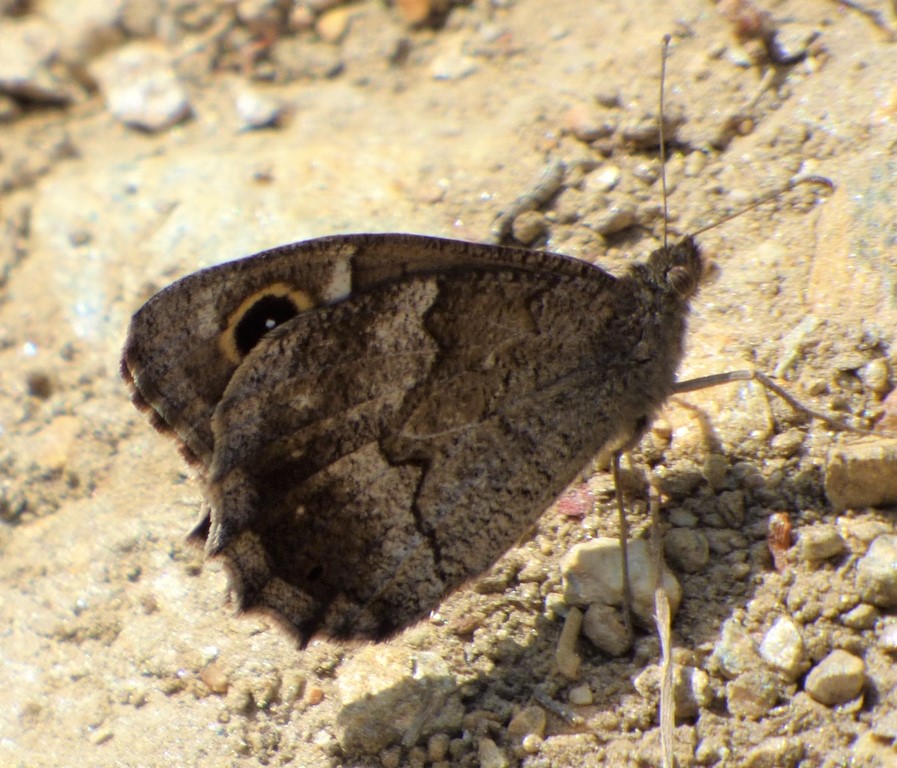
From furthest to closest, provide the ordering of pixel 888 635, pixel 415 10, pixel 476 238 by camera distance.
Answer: pixel 415 10
pixel 476 238
pixel 888 635

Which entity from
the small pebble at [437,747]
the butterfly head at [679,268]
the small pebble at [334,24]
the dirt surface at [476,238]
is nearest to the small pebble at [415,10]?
the dirt surface at [476,238]

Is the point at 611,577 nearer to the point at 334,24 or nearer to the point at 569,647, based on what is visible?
the point at 569,647

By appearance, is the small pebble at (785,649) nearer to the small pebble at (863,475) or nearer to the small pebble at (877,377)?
the small pebble at (863,475)

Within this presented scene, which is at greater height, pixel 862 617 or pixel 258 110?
pixel 258 110

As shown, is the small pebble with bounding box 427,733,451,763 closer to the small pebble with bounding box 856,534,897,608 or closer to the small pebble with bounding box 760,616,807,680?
the small pebble with bounding box 760,616,807,680

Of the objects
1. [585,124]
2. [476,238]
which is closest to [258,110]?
[476,238]

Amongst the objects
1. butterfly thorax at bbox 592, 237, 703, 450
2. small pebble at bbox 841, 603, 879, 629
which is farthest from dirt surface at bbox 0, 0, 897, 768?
butterfly thorax at bbox 592, 237, 703, 450
